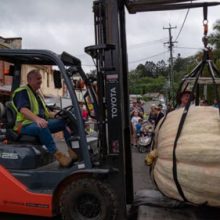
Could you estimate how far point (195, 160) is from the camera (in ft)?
15.7

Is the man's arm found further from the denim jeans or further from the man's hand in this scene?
the denim jeans

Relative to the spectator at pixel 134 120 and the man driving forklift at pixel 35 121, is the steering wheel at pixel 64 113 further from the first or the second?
the spectator at pixel 134 120

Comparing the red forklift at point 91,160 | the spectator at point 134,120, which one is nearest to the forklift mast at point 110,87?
the red forklift at point 91,160

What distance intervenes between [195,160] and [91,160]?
5.07 ft

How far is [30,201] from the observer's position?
5.82m

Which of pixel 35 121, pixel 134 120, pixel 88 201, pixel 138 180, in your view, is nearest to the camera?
pixel 88 201

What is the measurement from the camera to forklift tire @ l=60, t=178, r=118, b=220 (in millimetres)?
5547

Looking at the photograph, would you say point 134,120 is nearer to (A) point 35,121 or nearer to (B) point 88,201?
(A) point 35,121

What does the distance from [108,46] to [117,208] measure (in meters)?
1.90

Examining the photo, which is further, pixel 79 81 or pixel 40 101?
pixel 40 101

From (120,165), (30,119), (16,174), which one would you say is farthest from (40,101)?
(120,165)

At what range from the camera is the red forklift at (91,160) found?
5.65m

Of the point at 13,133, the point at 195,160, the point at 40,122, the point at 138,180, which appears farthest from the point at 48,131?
the point at 138,180

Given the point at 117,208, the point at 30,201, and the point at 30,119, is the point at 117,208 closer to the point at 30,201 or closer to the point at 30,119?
the point at 30,201
